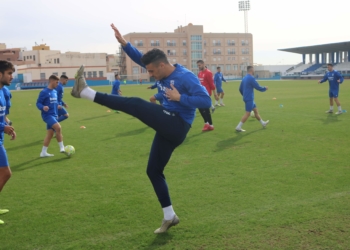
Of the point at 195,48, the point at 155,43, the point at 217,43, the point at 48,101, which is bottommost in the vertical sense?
the point at 48,101

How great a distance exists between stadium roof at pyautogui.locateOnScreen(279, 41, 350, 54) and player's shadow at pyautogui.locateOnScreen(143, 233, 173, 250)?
242 feet

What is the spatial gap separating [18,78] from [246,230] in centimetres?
9111

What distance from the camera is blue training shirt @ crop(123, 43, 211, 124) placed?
4426mm

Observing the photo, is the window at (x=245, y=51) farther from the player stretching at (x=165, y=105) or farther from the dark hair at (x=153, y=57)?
the dark hair at (x=153, y=57)

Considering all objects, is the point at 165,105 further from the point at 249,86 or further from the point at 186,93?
the point at 249,86

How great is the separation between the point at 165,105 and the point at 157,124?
399 millimetres

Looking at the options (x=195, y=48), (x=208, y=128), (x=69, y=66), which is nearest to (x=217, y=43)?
(x=195, y=48)

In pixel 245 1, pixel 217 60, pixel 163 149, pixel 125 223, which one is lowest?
pixel 125 223

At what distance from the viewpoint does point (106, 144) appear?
11.2 meters

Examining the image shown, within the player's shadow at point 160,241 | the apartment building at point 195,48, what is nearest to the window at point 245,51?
→ the apartment building at point 195,48

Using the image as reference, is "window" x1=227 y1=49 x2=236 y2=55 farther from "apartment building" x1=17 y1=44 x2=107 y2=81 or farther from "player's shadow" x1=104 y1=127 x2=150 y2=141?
"player's shadow" x1=104 y1=127 x2=150 y2=141

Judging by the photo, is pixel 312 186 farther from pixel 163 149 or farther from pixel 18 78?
pixel 18 78

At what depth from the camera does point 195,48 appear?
10144 cm

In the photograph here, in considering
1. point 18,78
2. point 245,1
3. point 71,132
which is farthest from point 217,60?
point 71,132
